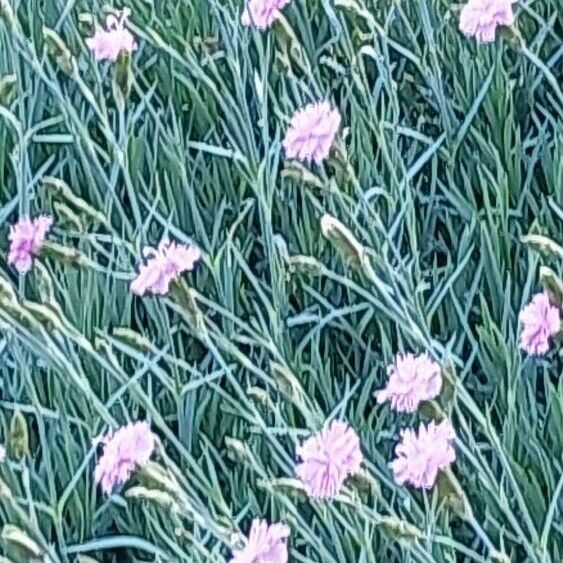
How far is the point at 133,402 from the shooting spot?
2.81 feet

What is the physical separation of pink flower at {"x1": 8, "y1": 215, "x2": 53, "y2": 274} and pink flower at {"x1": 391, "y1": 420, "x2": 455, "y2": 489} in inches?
13.5

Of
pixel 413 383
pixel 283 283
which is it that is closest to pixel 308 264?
pixel 283 283

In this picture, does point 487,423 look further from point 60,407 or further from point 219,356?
point 60,407

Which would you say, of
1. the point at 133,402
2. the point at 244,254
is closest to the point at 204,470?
the point at 133,402

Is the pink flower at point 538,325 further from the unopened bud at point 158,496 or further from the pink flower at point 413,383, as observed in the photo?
the unopened bud at point 158,496

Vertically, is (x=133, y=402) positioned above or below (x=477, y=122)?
below

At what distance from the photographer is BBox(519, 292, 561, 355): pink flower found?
2.45ft

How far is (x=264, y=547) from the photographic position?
2.35 ft

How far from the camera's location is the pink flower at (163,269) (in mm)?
815

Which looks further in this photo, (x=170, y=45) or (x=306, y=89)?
(x=170, y=45)

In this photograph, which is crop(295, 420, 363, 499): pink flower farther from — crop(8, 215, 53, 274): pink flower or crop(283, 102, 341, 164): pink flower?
crop(8, 215, 53, 274): pink flower

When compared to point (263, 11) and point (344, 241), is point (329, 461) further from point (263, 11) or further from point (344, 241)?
point (263, 11)

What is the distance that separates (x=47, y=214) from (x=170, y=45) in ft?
0.57

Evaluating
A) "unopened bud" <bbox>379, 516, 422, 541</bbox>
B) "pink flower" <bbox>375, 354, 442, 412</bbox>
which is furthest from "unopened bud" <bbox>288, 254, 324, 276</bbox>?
"unopened bud" <bbox>379, 516, 422, 541</bbox>
